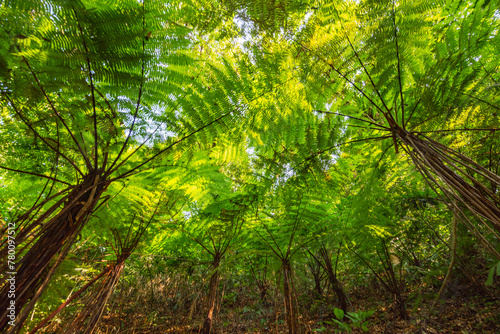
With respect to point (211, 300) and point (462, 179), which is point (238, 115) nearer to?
point (462, 179)

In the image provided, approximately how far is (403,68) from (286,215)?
4.95 feet

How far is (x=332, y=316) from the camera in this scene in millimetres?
3406

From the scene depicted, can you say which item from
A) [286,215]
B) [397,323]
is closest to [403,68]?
[286,215]

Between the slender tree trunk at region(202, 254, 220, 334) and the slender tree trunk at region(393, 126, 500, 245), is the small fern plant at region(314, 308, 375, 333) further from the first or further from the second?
the slender tree trunk at region(393, 126, 500, 245)

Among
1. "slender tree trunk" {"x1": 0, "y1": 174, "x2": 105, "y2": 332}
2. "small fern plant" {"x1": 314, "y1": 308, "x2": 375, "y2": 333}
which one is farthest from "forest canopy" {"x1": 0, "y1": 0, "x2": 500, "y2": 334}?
"small fern plant" {"x1": 314, "y1": 308, "x2": 375, "y2": 333}

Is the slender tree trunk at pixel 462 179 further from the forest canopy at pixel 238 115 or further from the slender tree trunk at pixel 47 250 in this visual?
the slender tree trunk at pixel 47 250

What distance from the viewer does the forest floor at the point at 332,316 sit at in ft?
7.77

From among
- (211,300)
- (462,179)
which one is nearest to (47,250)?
(462,179)

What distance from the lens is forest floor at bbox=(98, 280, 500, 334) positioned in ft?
7.77

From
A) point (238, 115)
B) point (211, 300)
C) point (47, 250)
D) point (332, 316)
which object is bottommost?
point (47, 250)

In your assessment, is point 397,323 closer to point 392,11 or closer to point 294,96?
point 294,96

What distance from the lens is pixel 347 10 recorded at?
3.72ft

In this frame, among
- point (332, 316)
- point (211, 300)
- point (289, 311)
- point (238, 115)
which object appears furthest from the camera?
point (332, 316)

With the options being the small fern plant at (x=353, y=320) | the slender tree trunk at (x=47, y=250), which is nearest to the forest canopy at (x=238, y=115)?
the slender tree trunk at (x=47, y=250)
